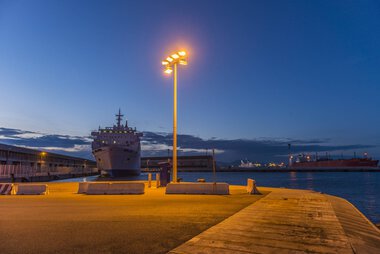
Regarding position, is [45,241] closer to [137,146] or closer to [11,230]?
[11,230]

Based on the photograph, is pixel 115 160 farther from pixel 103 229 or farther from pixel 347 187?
pixel 103 229

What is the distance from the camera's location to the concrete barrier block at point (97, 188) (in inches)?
761

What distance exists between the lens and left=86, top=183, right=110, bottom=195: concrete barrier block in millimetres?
19328

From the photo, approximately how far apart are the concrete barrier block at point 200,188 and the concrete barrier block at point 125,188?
2.03m

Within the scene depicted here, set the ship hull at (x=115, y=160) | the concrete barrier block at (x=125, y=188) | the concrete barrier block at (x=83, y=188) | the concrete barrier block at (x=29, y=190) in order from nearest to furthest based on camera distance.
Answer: the concrete barrier block at (x=125, y=188) < the concrete barrier block at (x=29, y=190) < the concrete barrier block at (x=83, y=188) < the ship hull at (x=115, y=160)

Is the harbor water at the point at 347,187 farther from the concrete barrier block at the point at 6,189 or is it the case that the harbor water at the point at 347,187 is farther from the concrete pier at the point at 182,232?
the concrete barrier block at the point at 6,189

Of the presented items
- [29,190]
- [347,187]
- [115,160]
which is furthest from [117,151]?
[29,190]

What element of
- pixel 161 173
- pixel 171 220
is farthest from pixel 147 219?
pixel 161 173

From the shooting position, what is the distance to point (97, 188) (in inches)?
769

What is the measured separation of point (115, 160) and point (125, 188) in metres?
54.0

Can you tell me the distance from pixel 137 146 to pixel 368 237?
83.7 m

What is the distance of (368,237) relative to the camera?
7.97m

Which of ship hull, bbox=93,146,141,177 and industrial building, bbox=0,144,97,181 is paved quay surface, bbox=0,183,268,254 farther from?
ship hull, bbox=93,146,141,177

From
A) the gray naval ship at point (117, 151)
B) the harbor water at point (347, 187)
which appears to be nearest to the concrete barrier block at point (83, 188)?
the harbor water at point (347, 187)
